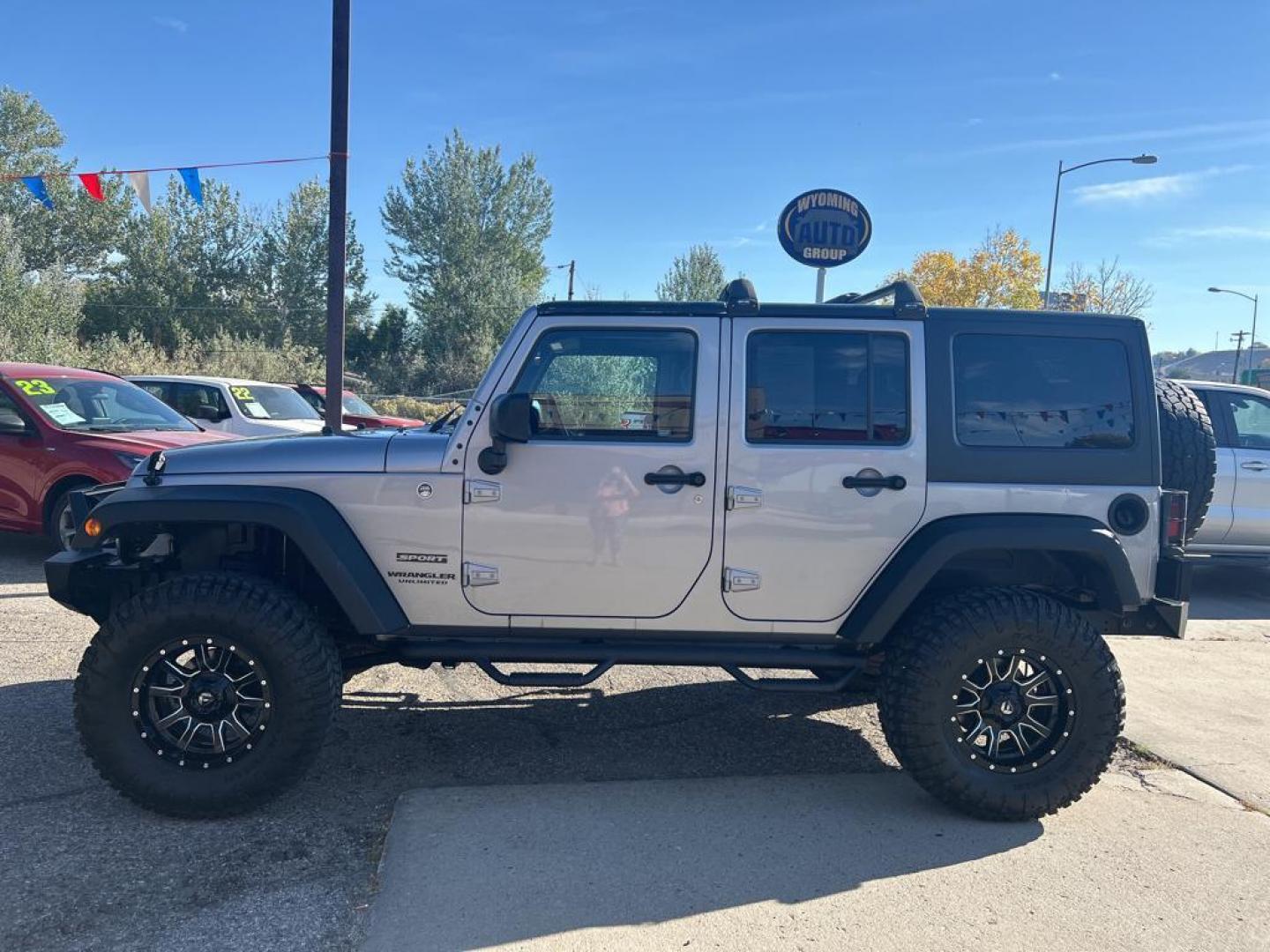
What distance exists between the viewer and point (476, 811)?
3564 mm

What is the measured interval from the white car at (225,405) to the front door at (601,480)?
748 cm

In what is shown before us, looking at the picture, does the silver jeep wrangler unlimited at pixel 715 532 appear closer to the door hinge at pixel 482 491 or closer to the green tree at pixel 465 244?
the door hinge at pixel 482 491

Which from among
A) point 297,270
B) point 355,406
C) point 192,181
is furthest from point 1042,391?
point 297,270

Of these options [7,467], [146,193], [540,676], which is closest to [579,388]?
[540,676]

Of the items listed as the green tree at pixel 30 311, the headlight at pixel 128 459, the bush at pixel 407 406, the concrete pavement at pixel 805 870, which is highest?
the green tree at pixel 30 311

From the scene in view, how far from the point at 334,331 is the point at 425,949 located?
6656 millimetres

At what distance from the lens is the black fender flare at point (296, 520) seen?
138 inches

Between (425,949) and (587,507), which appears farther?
(587,507)

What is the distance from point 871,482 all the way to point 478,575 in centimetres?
163

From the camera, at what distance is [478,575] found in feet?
12.0

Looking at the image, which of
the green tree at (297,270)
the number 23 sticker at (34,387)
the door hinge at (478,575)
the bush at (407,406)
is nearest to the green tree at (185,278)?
the green tree at (297,270)

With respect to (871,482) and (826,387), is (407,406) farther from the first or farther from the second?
(871,482)

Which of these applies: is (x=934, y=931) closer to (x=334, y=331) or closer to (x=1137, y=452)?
(x=1137, y=452)

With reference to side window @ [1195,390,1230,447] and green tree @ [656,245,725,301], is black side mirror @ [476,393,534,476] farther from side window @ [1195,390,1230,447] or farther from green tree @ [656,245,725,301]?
green tree @ [656,245,725,301]
